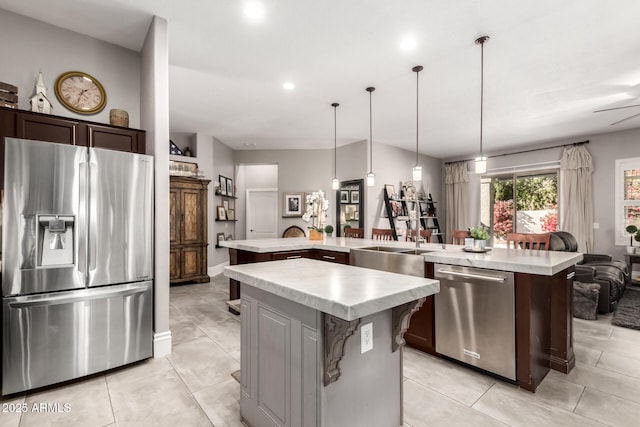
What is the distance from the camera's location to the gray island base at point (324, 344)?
127 cm

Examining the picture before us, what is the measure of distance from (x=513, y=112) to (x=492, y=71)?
164 cm

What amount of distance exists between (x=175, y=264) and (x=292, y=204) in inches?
113

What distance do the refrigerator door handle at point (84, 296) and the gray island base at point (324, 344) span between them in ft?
4.14

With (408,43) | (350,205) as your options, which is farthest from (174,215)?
(408,43)

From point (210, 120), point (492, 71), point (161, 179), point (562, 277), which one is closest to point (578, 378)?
point (562, 277)

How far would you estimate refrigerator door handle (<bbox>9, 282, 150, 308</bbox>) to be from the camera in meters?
2.06

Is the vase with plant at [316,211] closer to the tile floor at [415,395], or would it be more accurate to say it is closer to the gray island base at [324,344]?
the tile floor at [415,395]

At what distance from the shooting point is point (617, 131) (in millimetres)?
5559

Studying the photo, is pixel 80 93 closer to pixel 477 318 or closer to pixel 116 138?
pixel 116 138

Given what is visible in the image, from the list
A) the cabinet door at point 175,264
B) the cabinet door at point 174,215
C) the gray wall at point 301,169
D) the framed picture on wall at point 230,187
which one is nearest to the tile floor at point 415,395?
the cabinet door at point 175,264

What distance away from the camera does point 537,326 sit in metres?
2.15

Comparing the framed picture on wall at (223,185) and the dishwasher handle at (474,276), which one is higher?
the framed picture on wall at (223,185)

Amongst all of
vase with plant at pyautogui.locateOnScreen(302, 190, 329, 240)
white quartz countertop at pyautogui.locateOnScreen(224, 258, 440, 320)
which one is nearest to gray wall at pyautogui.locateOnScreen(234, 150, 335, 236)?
vase with plant at pyautogui.locateOnScreen(302, 190, 329, 240)

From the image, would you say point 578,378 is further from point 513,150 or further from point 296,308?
point 513,150
